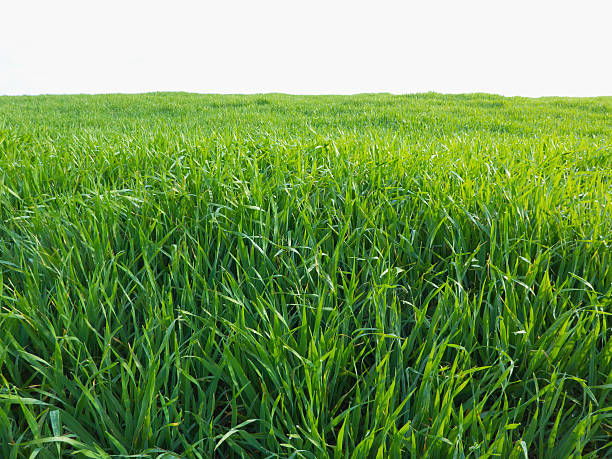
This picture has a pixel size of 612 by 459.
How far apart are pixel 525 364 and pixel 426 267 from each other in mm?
505

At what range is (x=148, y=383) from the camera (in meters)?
1.00

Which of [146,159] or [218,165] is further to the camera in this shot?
[146,159]

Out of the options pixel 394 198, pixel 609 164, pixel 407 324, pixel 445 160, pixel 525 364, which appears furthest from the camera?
pixel 609 164

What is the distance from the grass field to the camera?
1028 millimetres

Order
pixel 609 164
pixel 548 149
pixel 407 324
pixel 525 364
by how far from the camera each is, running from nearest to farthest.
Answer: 1. pixel 525 364
2. pixel 407 324
3. pixel 609 164
4. pixel 548 149

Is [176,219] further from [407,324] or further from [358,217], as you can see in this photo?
[407,324]

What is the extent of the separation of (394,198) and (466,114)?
8418 mm

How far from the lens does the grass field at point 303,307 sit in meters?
1.03

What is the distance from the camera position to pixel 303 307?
1150mm

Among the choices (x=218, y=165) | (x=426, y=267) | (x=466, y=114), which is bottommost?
(x=426, y=267)

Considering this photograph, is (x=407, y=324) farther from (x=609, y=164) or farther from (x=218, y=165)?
(x=609, y=164)

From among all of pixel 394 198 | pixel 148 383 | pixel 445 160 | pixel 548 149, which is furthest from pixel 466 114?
pixel 148 383

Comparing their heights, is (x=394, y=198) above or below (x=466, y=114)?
below

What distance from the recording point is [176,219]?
183 centimetres
